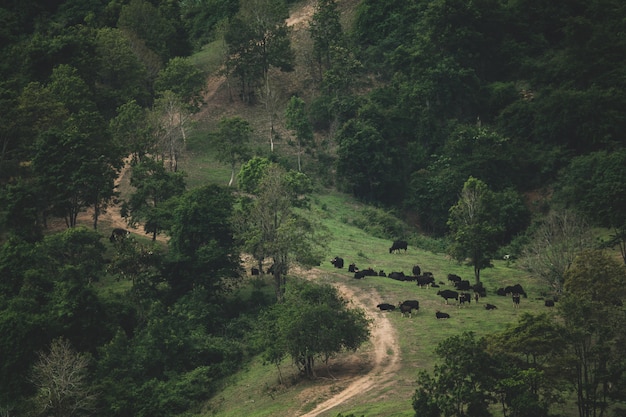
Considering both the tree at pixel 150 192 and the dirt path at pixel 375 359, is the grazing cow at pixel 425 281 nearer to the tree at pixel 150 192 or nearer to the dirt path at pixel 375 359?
the dirt path at pixel 375 359

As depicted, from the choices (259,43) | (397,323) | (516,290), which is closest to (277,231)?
(397,323)

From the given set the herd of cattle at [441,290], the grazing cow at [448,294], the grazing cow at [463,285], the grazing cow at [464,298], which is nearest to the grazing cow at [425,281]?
the herd of cattle at [441,290]

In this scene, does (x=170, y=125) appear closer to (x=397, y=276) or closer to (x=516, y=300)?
(x=397, y=276)

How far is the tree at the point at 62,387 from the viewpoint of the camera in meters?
55.8

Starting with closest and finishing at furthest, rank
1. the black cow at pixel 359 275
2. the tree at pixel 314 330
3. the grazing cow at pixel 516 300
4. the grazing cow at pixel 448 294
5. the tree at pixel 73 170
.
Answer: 1. the tree at pixel 314 330
2. the grazing cow at pixel 516 300
3. the grazing cow at pixel 448 294
4. the black cow at pixel 359 275
5. the tree at pixel 73 170

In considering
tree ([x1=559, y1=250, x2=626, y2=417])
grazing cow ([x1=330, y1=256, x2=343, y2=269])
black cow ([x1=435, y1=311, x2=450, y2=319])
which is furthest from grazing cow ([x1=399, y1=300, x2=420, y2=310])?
tree ([x1=559, y1=250, x2=626, y2=417])

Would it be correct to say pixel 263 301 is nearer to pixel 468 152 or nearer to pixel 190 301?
pixel 190 301

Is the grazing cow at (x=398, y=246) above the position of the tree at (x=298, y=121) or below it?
below

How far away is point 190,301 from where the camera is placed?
68.7m

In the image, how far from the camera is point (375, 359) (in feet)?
182

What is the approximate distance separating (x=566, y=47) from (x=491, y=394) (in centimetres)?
6622

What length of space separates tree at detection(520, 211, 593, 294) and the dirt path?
11550 millimetres

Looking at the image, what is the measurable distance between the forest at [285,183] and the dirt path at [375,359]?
1.93m

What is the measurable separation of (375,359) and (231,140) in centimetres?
4198
